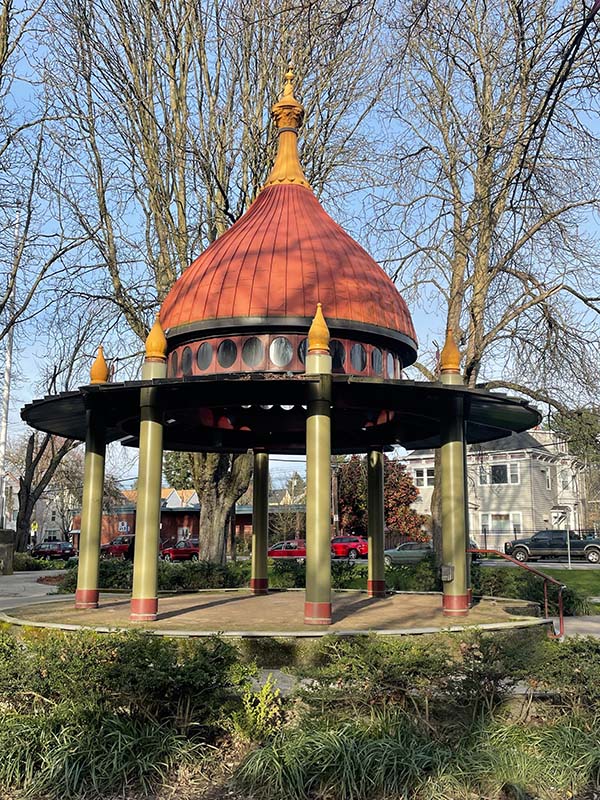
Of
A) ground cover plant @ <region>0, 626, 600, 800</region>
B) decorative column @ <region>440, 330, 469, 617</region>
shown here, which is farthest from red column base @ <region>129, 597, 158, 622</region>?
decorative column @ <region>440, 330, 469, 617</region>

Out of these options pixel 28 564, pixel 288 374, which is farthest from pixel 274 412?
pixel 28 564

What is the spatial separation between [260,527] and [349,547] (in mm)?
31682

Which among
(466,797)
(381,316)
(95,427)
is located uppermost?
(381,316)

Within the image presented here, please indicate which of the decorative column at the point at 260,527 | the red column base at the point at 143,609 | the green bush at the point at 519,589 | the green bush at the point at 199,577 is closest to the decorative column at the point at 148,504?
the red column base at the point at 143,609

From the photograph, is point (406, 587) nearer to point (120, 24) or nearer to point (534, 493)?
point (120, 24)

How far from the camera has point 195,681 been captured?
7.84 metres

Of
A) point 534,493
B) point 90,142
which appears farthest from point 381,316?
point 534,493

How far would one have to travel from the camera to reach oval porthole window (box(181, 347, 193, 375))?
14172mm

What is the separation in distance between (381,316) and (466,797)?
9.02 meters

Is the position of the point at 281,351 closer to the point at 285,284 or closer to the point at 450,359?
the point at 285,284

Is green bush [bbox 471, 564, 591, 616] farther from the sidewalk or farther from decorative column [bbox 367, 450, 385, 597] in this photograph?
the sidewalk

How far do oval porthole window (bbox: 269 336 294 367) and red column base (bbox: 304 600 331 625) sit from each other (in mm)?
4130

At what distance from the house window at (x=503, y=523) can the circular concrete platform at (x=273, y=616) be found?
153 ft

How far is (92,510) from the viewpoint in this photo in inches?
559
